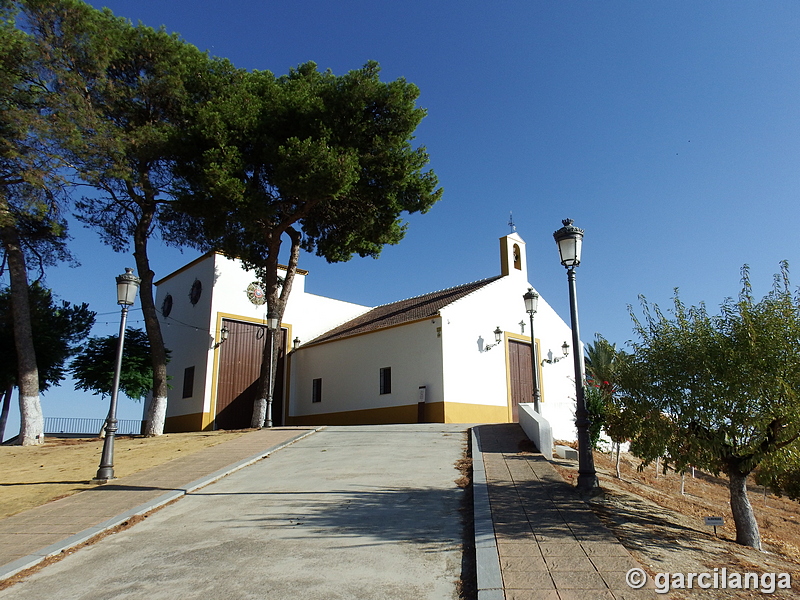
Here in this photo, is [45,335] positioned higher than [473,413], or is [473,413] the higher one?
[45,335]

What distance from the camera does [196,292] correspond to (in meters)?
23.9

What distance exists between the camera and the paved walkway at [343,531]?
4.89m

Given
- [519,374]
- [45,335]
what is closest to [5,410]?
[45,335]

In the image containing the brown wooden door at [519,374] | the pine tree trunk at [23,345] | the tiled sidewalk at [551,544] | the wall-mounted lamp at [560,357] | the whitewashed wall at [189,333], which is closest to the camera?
the tiled sidewalk at [551,544]

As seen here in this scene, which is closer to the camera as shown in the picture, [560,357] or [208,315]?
[208,315]

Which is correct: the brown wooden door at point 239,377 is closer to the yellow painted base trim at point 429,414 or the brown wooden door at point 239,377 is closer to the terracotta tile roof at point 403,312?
the terracotta tile roof at point 403,312

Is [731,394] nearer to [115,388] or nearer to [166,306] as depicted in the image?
[115,388]

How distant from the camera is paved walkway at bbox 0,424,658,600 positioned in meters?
4.89

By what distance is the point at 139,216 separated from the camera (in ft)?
66.7

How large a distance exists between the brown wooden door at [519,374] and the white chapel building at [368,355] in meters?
0.05

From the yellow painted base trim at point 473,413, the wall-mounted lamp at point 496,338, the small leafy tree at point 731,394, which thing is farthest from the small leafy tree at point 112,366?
the small leafy tree at point 731,394

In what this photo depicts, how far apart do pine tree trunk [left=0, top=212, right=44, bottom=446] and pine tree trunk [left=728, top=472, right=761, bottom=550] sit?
17.6 metres

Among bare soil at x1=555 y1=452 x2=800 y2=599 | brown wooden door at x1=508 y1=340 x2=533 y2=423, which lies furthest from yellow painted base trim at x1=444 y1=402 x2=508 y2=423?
bare soil at x1=555 y1=452 x2=800 y2=599

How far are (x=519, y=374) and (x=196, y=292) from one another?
13.6 metres
